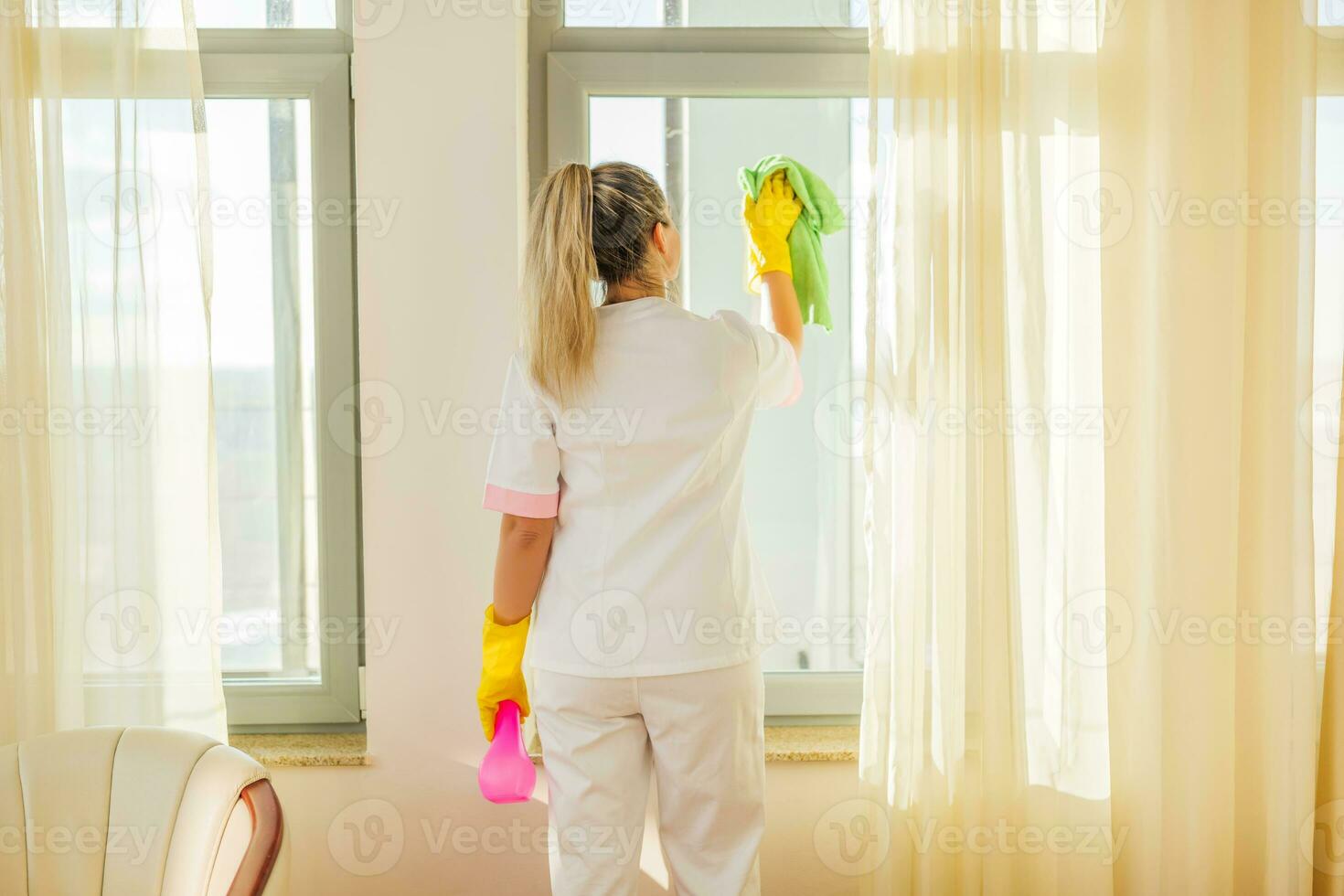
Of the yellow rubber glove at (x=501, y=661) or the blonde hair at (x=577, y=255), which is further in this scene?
the yellow rubber glove at (x=501, y=661)

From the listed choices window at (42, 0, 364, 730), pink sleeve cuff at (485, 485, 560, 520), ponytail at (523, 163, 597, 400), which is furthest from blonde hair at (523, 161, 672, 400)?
window at (42, 0, 364, 730)

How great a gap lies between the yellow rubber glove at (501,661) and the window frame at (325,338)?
0.50m

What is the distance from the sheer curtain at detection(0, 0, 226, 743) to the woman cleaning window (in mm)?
667

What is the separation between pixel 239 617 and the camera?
1.78m

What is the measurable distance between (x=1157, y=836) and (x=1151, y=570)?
46cm

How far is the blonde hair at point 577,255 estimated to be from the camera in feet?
4.05

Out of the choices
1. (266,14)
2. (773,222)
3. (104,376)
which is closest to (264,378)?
(104,376)

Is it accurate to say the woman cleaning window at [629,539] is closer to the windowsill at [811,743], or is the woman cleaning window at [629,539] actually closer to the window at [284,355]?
the windowsill at [811,743]

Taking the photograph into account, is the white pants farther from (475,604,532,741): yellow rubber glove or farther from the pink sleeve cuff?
the pink sleeve cuff

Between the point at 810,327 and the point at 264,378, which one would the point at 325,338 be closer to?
the point at 264,378

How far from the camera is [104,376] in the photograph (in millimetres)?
1551

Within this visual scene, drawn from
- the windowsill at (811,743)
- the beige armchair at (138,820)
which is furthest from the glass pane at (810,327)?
the beige armchair at (138,820)

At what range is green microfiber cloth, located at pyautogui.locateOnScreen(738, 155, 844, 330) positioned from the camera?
1496 millimetres

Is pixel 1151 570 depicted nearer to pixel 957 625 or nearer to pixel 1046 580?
pixel 1046 580
